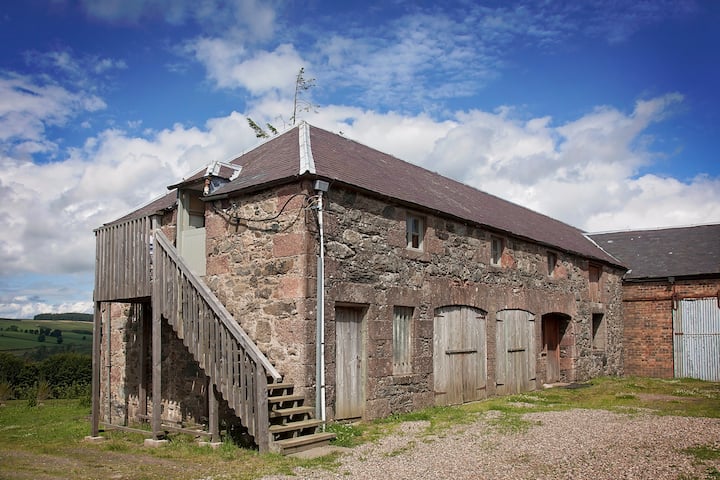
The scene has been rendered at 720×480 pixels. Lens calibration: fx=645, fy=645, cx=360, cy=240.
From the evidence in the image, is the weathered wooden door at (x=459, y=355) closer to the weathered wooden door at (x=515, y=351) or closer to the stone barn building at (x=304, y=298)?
the stone barn building at (x=304, y=298)

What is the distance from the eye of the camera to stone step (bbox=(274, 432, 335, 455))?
9.04 metres

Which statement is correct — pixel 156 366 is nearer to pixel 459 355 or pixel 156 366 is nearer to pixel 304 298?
pixel 304 298

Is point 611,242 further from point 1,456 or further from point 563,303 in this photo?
point 1,456

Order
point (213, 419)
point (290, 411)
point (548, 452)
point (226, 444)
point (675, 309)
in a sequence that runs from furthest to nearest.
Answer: point (675, 309), point (213, 419), point (226, 444), point (290, 411), point (548, 452)

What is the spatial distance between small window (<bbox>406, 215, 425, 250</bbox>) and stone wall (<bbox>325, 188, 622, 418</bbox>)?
0.11 metres

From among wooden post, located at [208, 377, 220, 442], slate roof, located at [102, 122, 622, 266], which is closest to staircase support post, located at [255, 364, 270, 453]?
wooden post, located at [208, 377, 220, 442]

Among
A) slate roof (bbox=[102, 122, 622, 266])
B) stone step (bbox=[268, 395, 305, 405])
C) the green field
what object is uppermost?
slate roof (bbox=[102, 122, 622, 266])

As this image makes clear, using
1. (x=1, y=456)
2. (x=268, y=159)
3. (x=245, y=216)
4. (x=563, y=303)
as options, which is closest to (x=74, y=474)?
(x=1, y=456)

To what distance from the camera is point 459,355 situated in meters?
14.0

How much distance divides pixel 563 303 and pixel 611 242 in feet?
29.2

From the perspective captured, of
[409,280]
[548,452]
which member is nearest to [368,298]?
[409,280]

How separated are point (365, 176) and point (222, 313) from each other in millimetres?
4129

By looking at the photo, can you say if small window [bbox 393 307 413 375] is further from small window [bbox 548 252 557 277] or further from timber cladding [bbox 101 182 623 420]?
small window [bbox 548 252 557 277]

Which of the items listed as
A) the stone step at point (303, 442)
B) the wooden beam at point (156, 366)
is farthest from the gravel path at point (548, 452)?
the wooden beam at point (156, 366)
